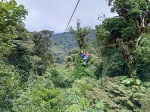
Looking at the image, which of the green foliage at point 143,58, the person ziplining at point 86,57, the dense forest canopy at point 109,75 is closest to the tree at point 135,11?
the dense forest canopy at point 109,75

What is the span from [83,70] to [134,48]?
467cm

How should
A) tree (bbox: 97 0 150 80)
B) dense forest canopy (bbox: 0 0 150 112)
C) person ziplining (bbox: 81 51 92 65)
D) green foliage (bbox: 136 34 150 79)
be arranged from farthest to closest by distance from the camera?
1. person ziplining (bbox: 81 51 92 65)
2. tree (bbox: 97 0 150 80)
3. green foliage (bbox: 136 34 150 79)
4. dense forest canopy (bbox: 0 0 150 112)

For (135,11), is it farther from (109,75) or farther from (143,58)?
(109,75)

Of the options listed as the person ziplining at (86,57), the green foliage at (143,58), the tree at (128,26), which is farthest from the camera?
the person ziplining at (86,57)

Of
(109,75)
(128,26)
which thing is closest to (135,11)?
(128,26)

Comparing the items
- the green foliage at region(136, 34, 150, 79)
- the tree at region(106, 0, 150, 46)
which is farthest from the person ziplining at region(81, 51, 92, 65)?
the green foliage at region(136, 34, 150, 79)

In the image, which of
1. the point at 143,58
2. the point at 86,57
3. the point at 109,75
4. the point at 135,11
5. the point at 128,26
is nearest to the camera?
the point at 143,58

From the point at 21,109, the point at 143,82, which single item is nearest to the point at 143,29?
the point at 143,82

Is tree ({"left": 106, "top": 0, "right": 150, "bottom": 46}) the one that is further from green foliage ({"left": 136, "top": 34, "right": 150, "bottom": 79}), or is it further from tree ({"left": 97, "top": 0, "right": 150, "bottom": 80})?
green foliage ({"left": 136, "top": 34, "right": 150, "bottom": 79})

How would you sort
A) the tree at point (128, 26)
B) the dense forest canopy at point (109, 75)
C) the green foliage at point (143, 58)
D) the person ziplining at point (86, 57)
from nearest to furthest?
the dense forest canopy at point (109, 75)
the green foliage at point (143, 58)
the tree at point (128, 26)
the person ziplining at point (86, 57)

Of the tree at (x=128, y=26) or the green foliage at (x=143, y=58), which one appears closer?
the green foliage at (x=143, y=58)

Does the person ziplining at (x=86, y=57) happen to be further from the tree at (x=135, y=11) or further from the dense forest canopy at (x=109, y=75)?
the tree at (x=135, y=11)

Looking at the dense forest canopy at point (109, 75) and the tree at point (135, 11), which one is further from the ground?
the tree at point (135, 11)

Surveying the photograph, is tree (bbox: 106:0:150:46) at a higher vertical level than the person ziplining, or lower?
higher
